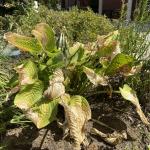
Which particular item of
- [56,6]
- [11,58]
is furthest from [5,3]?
[11,58]

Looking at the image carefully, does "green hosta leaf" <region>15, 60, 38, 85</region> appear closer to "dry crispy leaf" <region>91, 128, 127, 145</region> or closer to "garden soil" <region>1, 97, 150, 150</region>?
"garden soil" <region>1, 97, 150, 150</region>

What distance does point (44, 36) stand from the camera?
3195 mm

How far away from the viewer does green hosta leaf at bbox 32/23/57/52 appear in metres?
3.17

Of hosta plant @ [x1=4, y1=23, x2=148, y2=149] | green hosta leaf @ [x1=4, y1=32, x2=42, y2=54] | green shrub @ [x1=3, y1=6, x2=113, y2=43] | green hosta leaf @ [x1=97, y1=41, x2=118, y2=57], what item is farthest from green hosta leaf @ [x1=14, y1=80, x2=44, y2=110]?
green shrub @ [x1=3, y1=6, x2=113, y2=43]

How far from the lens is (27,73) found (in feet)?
9.89

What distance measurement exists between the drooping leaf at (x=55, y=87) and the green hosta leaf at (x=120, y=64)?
1.26 ft

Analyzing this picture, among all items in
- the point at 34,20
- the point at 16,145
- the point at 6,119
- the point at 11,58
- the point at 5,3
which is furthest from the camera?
the point at 5,3

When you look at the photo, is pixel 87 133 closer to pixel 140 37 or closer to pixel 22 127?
pixel 22 127

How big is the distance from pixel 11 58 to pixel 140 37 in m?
1.49

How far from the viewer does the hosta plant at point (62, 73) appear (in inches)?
115

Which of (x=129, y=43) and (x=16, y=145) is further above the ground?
(x=129, y=43)

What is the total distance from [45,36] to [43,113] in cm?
59

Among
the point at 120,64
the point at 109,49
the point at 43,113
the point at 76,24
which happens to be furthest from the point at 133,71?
the point at 76,24

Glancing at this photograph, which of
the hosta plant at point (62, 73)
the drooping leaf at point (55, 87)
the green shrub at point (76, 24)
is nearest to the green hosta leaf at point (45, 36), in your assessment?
the hosta plant at point (62, 73)
